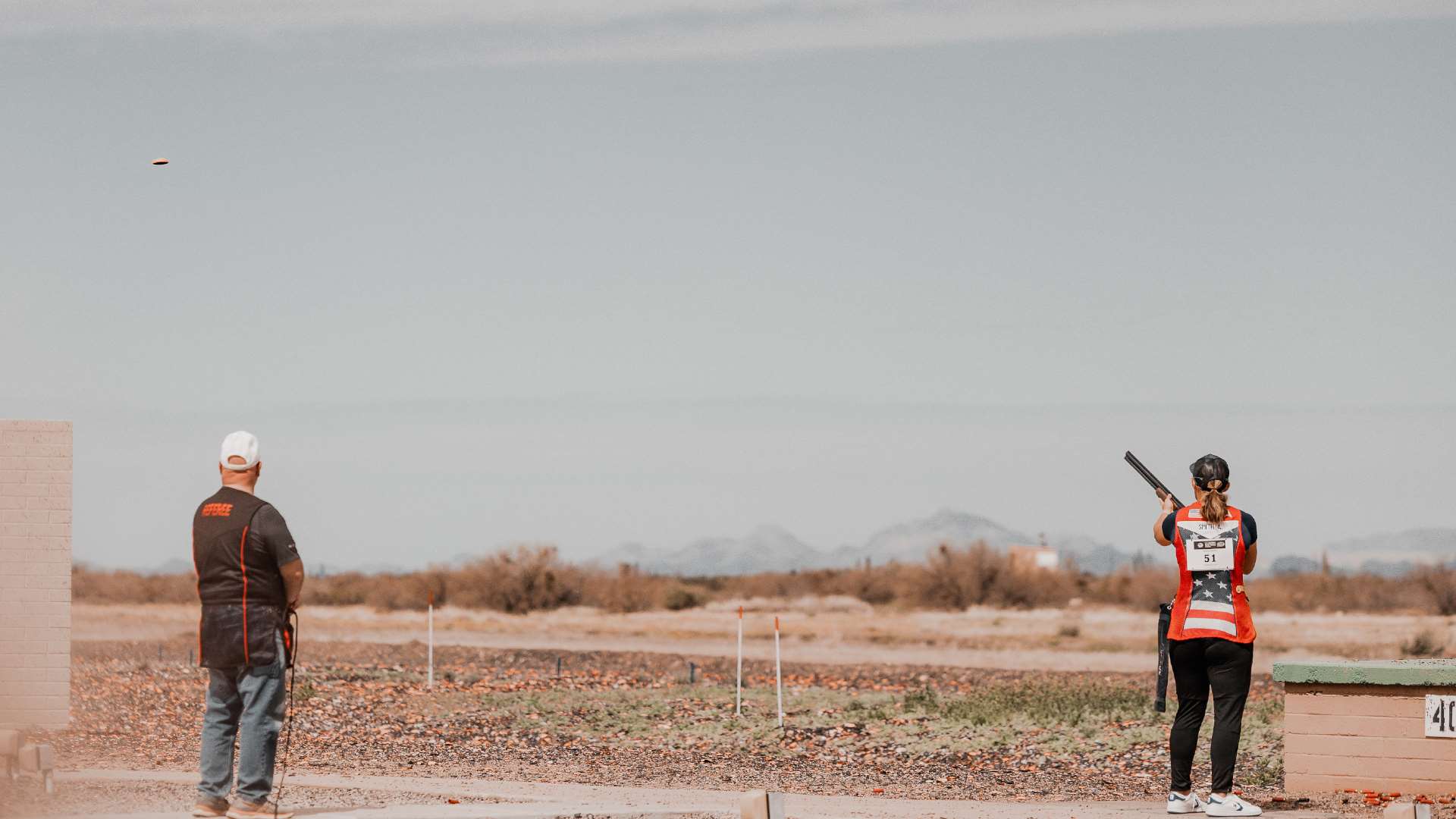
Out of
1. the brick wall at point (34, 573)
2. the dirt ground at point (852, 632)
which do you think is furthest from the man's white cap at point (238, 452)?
the dirt ground at point (852, 632)

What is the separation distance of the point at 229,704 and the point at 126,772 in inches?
175

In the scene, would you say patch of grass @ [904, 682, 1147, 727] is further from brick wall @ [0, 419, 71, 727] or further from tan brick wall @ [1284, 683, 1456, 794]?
brick wall @ [0, 419, 71, 727]

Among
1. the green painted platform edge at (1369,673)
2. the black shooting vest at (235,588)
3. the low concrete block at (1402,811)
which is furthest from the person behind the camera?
the green painted platform edge at (1369,673)

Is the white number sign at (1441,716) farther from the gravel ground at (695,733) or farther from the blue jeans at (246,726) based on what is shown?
the blue jeans at (246,726)

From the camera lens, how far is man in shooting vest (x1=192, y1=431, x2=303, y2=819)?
31.2 ft

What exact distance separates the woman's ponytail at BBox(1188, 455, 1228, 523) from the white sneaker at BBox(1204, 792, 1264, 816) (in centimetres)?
172

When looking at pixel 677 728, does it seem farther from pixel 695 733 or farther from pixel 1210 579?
pixel 1210 579

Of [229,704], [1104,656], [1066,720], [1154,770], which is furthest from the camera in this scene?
[1104,656]

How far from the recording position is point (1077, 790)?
14.2 metres

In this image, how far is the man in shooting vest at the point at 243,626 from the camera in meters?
9.52

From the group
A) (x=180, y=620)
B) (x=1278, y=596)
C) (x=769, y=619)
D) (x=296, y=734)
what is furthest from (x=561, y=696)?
(x=1278, y=596)

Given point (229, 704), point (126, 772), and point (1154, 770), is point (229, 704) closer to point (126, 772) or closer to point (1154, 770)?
point (126, 772)

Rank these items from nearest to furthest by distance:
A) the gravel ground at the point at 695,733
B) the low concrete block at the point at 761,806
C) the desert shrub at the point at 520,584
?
the low concrete block at the point at 761,806 → the gravel ground at the point at 695,733 → the desert shrub at the point at 520,584

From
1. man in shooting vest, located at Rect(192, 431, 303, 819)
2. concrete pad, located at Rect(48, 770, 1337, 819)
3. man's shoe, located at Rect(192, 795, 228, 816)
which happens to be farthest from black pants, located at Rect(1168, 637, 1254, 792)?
man's shoe, located at Rect(192, 795, 228, 816)
